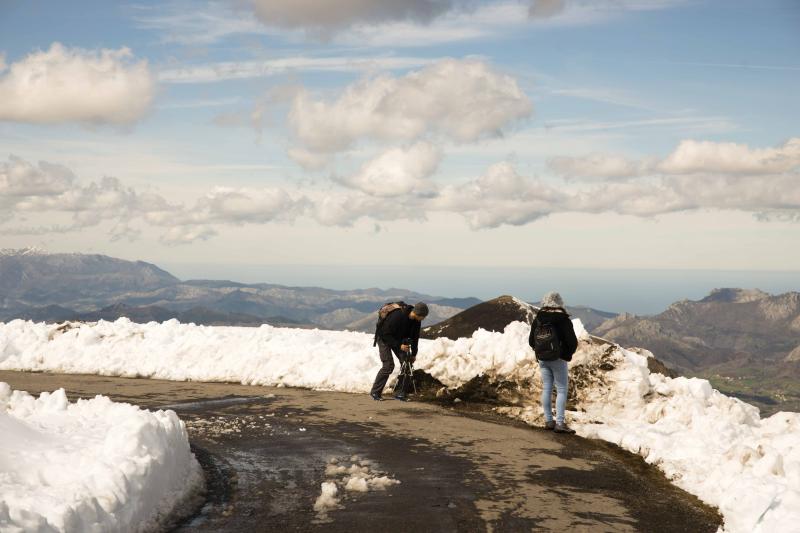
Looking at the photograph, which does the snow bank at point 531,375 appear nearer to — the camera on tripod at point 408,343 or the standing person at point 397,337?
the camera on tripod at point 408,343

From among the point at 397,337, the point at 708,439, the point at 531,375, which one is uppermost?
the point at 397,337

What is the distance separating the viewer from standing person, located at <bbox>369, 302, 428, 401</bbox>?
15898 millimetres

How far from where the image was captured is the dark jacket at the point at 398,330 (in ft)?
52.5

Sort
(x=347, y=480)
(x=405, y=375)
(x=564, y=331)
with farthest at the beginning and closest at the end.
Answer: (x=405, y=375)
(x=564, y=331)
(x=347, y=480)

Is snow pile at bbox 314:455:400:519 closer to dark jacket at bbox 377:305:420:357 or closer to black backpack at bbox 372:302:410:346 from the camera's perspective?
dark jacket at bbox 377:305:420:357

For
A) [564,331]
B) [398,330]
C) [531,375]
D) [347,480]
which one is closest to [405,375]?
[398,330]

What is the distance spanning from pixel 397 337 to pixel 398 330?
16 cm

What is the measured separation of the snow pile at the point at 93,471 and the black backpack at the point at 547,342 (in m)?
6.56

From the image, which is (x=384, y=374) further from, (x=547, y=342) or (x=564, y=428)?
(x=564, y=428)

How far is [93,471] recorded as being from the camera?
22.7ft

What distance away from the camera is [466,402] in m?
15.6

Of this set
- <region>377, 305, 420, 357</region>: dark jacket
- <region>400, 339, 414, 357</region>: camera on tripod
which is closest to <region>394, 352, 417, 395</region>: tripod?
<region>400, 339, 414, 357</region>: camera on tripod

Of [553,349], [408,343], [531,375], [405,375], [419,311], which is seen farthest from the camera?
[405,375]

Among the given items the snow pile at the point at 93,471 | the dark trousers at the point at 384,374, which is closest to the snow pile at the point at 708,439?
the dark trousers at the point at 384,374
